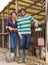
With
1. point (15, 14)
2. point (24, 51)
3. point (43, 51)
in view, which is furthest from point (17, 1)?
point (43, 51)

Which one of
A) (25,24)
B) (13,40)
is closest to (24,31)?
(25,24)

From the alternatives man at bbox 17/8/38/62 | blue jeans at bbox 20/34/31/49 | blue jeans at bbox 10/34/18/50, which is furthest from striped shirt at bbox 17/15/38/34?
blue jeans at bbox 10/34/18/50

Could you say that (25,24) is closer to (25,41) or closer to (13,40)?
(25,41)

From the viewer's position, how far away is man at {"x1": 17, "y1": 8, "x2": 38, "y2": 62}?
16.6ft

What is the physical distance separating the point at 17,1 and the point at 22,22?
0.94m

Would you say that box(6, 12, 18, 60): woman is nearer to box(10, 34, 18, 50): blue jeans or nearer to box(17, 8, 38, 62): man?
box(10, 34, 18, 50): blue jeans

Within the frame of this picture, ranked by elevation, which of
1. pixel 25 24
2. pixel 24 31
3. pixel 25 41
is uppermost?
pixel 25 24

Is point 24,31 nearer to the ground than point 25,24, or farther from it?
nearer to the ground

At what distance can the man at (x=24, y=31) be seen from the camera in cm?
505

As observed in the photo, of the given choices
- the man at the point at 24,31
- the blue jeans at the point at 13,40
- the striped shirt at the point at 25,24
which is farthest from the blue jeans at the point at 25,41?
the blue jeans at the point at 13,40

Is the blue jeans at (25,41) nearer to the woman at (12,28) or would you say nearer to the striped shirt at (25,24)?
the striped shirt at (25,24)

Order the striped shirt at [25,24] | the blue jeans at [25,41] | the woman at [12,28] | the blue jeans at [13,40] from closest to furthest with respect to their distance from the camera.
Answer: the striped shirt at [25,24], the blue jeans at [25,41], the woman at [12,28], the blue jeans at [13,40]

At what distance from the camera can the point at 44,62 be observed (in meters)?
4.21

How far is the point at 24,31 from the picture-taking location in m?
5.13
